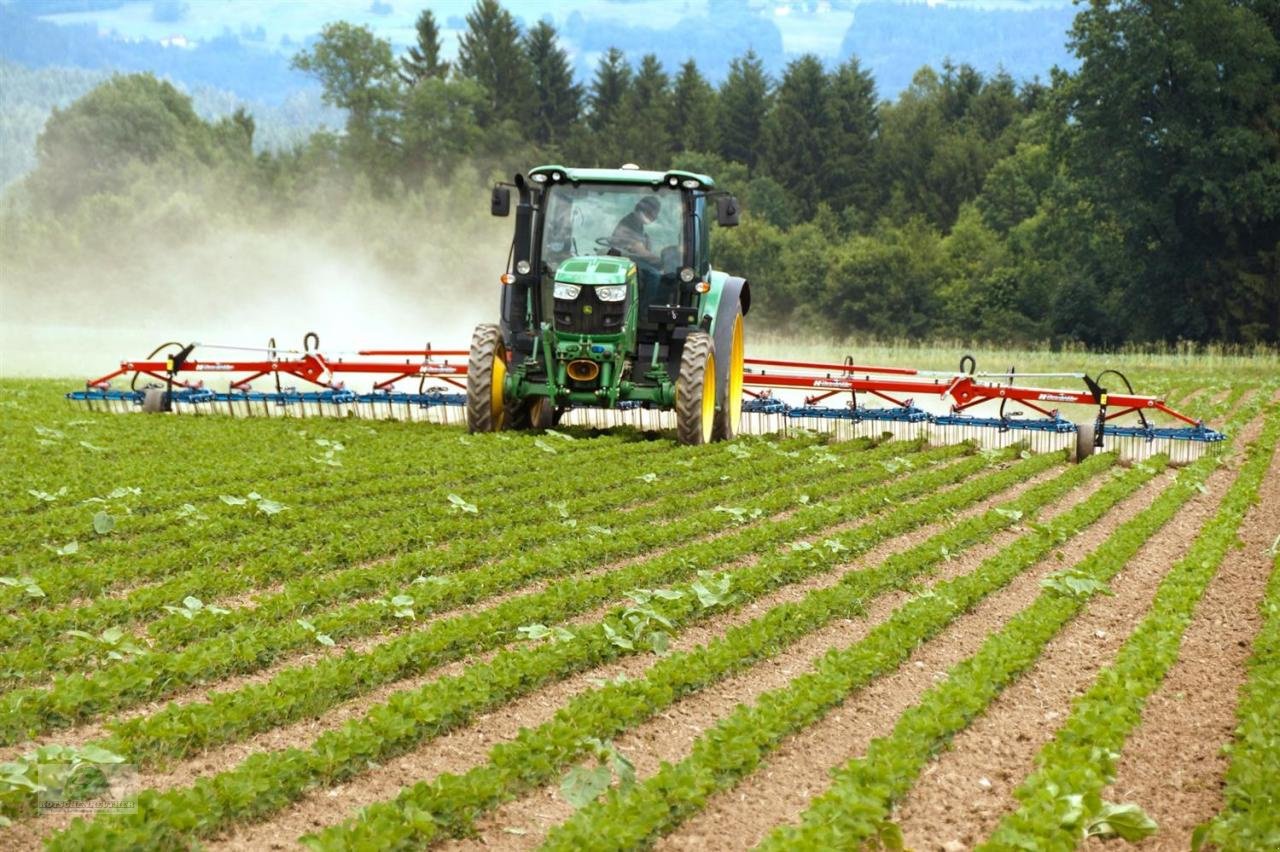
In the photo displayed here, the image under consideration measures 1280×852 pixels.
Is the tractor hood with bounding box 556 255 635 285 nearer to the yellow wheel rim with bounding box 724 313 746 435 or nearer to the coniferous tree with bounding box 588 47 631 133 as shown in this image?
the yellow wheel rim with bounding box 724 313 746 435

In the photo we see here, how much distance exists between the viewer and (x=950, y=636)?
8.18 metres

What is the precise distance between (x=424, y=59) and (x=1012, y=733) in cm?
8008

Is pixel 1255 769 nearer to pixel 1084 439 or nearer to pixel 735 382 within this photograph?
pixel 1084 439

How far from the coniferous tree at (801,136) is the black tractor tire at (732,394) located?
59924 mm

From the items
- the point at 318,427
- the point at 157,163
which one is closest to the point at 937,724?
the point at 318,427

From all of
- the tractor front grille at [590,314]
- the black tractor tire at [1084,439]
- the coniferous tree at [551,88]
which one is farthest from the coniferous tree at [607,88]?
the tractor front grille at [590,314]

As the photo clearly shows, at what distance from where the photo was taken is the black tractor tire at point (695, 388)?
14852 mm

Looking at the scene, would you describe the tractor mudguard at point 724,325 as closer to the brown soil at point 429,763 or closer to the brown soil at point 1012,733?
the brown soil at point 1012,733

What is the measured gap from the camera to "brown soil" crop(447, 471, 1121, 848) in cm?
534

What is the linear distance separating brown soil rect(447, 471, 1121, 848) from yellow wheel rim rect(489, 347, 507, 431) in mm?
5664

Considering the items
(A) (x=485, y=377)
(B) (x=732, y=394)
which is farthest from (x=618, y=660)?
(B) (x=732, y=394)

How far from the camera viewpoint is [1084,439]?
631 inches

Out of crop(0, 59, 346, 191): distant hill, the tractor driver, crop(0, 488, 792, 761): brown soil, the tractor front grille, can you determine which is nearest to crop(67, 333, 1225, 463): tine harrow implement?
the tractor front grille

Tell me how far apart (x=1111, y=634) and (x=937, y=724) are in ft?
8.15
